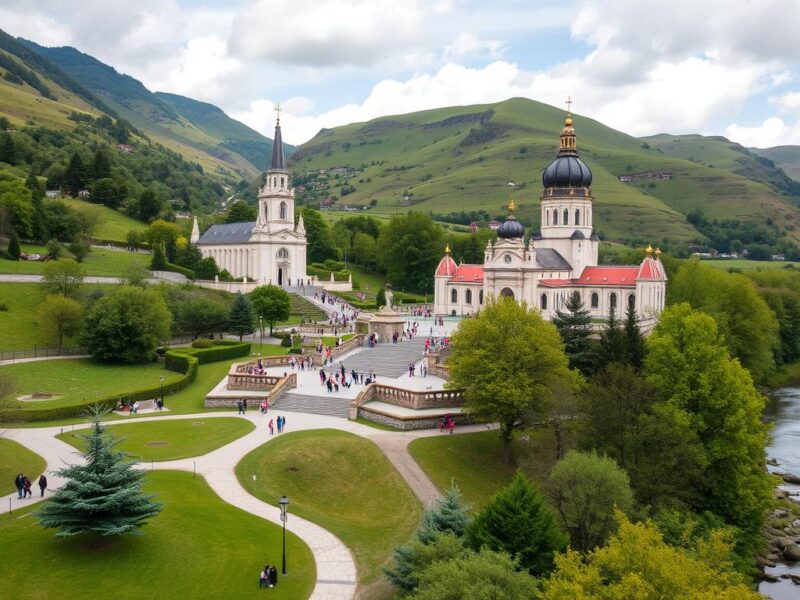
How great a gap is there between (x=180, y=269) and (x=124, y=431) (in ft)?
165

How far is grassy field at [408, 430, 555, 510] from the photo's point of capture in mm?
33906

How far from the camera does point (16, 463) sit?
31.1m

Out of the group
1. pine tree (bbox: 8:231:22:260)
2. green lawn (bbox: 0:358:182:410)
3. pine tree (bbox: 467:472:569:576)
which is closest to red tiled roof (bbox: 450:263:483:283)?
green lawn (bbox: 0:358:182:410)

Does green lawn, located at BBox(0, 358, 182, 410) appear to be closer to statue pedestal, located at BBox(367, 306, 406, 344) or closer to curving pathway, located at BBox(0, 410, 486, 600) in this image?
curving pathway, located at BBox(0, 410, 486, 600)

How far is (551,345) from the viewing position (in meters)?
40.5

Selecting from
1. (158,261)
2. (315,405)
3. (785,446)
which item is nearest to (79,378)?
(315,405)

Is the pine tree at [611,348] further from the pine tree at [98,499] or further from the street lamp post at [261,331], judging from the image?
the pine tree at [98,499]

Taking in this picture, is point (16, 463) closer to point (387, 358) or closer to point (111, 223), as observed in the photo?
point (387, 358)

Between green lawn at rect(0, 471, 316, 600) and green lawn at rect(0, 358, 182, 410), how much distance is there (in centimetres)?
1801

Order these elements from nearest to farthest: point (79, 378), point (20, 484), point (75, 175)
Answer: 1. point (20, 484)
2. point (79, 378)
3. point (75, 175)

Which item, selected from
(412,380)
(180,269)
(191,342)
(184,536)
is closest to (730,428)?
(412,380)

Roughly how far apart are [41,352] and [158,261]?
3080 centimetres

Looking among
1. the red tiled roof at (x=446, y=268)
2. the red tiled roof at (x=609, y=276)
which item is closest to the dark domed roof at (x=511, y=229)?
the red tiled roof at (x=609, y=276)

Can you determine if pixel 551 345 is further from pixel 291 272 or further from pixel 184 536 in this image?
pixel 291 272
